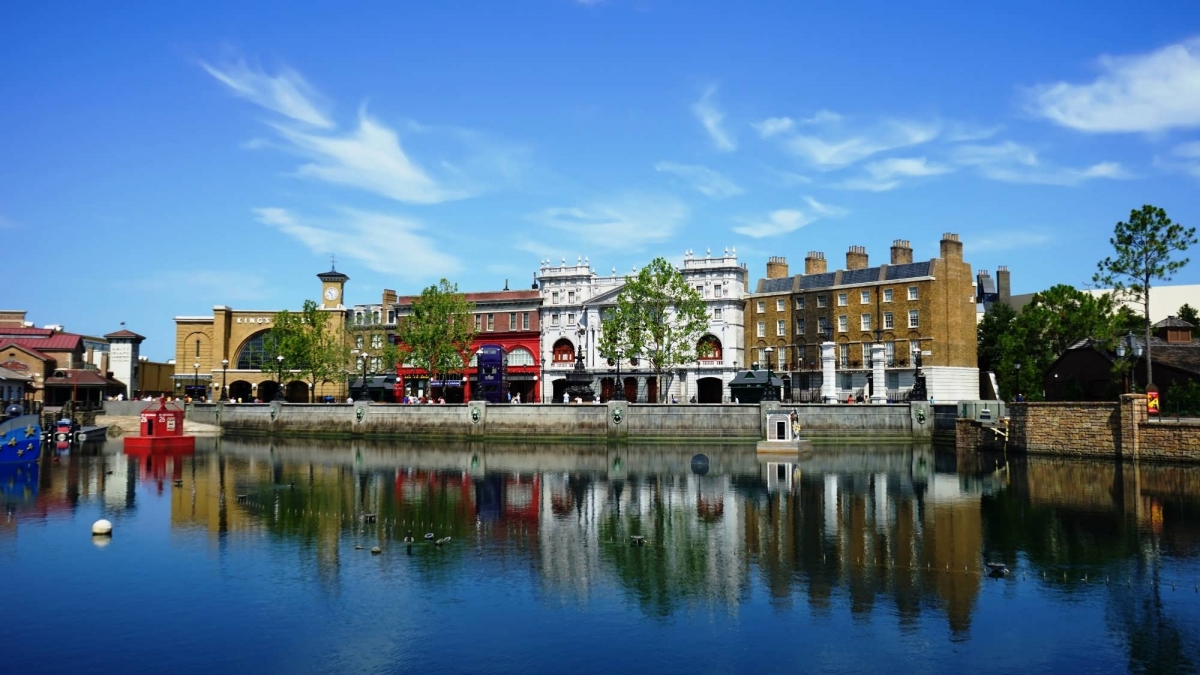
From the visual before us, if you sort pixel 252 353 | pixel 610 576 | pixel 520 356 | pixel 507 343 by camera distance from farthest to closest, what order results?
1. pixel 252 353
2. pixel 507 343
3. pixel 520 356
4. pixel 610 576

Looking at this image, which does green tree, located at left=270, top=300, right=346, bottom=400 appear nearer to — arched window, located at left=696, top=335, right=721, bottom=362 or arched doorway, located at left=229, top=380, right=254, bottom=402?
arched doorway, located at left=229, top=380, right=254, bottom=402

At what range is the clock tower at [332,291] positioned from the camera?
324 feet

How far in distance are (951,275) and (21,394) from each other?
3366 inches

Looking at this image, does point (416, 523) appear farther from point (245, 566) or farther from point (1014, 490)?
point (1014, 490)

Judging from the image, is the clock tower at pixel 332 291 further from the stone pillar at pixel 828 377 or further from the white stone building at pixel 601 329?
the stone pillar at pixel 828 377

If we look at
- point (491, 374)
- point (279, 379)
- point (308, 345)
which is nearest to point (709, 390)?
point (491, 374)

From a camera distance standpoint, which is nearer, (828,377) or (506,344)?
(828,377)

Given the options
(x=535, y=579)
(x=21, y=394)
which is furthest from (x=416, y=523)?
(x=21, y=394)

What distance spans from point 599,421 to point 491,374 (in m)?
18.8

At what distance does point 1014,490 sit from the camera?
1565 inches

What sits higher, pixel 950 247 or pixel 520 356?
pixel 950 247

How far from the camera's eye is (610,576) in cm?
2403

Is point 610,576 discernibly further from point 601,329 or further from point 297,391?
point 297,391

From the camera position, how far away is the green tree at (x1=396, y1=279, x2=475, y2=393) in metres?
83.1
